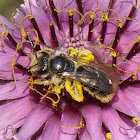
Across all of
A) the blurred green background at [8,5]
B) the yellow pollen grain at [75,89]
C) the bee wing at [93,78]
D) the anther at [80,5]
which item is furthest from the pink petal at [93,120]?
the blurred green background at [8,5]

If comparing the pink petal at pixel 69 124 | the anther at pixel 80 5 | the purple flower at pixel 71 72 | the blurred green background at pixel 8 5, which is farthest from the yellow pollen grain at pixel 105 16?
the blurred green background at pixel 8 5

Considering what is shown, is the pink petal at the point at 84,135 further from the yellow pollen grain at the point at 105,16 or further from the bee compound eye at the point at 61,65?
A: the yellow pollen grain at the point at 105,16

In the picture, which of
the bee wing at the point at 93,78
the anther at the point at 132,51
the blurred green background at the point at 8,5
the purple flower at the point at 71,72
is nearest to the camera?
the bee wing at the point at 93,78

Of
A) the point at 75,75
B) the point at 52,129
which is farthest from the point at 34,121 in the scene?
the point at 75,75

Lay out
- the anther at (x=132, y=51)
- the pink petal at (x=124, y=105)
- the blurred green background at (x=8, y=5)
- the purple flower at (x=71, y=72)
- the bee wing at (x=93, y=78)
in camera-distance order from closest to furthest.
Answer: the bee wing at (x=93, y=78) < the purple flower at (x=71, y=72) < the pink petal at (x=124, y=105) < the anther at (x=132, y=51) < the blurred green background at (x=8, y=5)

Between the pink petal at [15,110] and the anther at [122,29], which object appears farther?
the anther at [122,29]

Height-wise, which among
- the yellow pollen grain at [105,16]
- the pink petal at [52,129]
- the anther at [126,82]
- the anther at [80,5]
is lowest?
the pink petal at [52,129]

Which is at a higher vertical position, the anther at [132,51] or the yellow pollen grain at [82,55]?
the yellow pollen grain at [82,55]

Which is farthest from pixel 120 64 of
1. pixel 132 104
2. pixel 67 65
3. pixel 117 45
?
pixel 67 65
